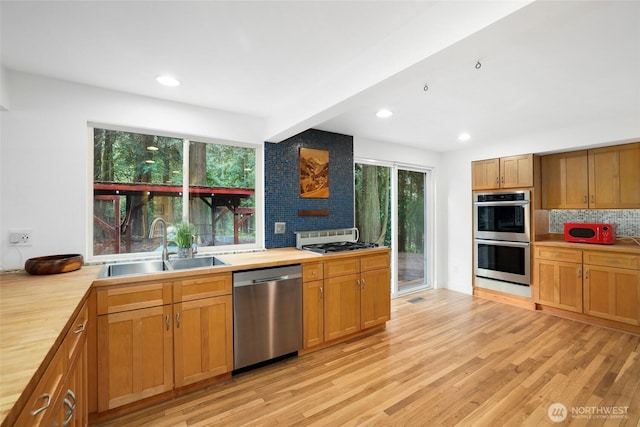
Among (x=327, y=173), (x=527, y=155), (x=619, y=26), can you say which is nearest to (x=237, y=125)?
(x=327, y=173)

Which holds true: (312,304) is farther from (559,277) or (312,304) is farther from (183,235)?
(559,277)

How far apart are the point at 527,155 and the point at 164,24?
437cm

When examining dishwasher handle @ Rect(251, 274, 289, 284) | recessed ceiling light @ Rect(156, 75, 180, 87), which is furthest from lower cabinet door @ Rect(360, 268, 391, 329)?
recessed ceiling light @ Rect(156, 75, 180, 87)

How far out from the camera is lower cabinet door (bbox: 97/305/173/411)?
181 centimetres

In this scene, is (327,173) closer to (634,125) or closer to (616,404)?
(616,404)

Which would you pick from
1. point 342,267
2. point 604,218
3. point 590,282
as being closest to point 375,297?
point 342,267

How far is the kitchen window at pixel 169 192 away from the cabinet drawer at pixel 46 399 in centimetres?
161

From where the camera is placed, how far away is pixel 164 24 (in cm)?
158

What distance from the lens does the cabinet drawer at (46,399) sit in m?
0.80

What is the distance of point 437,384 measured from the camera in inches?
87.5

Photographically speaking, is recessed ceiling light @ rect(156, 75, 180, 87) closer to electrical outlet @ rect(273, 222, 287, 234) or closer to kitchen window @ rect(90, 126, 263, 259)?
kitchen window @ rect(90, 126, 263, 259)

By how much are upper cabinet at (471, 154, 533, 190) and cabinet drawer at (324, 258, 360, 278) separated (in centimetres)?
270

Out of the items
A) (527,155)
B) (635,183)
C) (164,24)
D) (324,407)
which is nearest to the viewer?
(164,24)

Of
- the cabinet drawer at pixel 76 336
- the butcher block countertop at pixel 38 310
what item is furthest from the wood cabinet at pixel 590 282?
the cabinet drawer at pixel 76 336
